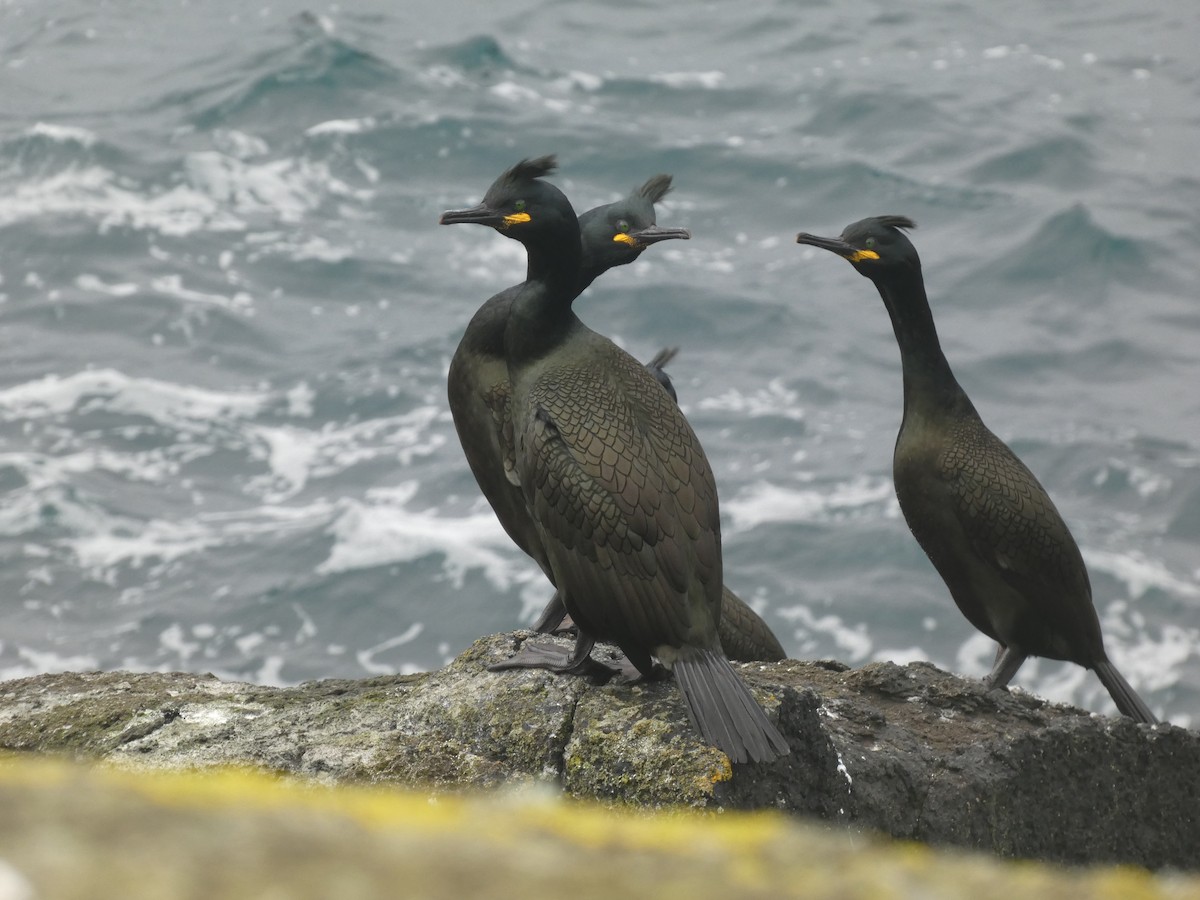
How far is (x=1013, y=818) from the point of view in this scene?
4.24 m

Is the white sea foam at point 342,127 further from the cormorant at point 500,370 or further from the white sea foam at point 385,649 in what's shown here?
the cormorant at point 500,370

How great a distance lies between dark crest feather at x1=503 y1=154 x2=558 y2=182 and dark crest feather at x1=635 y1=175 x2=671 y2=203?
700mm

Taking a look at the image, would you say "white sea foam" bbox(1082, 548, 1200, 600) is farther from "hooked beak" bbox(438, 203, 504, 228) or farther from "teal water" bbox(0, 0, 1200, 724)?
"hooked beak" bbox(438, 203, 504, 228)

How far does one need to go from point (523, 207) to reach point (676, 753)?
195 cm

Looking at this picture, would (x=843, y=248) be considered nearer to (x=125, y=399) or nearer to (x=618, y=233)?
(x=618, y=233)

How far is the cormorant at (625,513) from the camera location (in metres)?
4.33

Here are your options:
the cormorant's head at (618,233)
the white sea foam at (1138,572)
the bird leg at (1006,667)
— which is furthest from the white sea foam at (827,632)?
the cormorant's head at (618,233)

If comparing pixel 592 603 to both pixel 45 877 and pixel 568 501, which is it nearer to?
pixel 568 501

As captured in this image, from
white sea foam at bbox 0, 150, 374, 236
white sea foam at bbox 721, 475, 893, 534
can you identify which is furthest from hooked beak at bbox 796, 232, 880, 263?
white sea foam at bbox 0, 150, 374, 236

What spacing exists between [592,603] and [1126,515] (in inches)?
380

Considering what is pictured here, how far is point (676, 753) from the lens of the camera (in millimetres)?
3980

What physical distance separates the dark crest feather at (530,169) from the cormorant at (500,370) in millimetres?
385

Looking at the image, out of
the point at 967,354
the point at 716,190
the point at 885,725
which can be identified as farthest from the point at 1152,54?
the point at 885,725

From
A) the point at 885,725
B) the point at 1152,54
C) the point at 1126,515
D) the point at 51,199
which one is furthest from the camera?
the point at 1152,54
